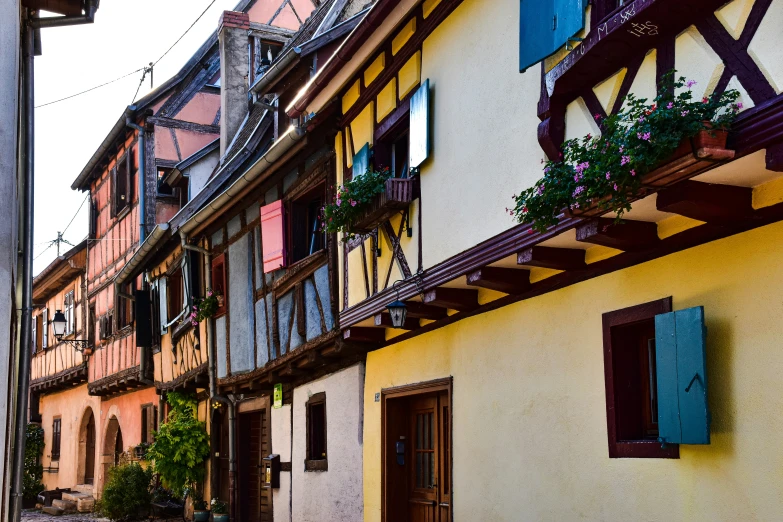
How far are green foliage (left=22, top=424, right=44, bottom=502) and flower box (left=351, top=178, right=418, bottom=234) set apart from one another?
774 inches

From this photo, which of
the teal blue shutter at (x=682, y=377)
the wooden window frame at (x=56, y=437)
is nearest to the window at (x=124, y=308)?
the wooden window frame at (x=56, y=437)

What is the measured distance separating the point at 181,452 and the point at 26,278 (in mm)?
8465

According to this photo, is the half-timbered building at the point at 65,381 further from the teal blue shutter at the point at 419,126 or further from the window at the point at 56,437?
the teal blue shutter at the point at 419,126

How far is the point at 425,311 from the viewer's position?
9047 millimetres

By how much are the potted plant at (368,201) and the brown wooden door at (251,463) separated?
5543 mm

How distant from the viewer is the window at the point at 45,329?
2932 cm

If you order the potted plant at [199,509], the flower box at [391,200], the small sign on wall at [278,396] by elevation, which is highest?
the flower box at [391,200]

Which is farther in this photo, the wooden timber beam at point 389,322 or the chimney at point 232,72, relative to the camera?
the chimney at point 232,72

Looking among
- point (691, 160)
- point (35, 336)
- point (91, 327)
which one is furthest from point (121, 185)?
point (691, 160)

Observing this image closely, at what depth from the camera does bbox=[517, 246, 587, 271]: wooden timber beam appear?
6684 millimetres

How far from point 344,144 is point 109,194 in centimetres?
1359

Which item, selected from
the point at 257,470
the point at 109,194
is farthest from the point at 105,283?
the point at 257,470

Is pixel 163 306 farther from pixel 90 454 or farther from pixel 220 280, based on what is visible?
pixel 90 454

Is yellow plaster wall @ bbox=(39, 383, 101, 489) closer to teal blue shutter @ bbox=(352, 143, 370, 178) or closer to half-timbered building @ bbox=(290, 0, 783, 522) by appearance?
teal blue shutter @ bbox=(352, 143, 370, 178)
